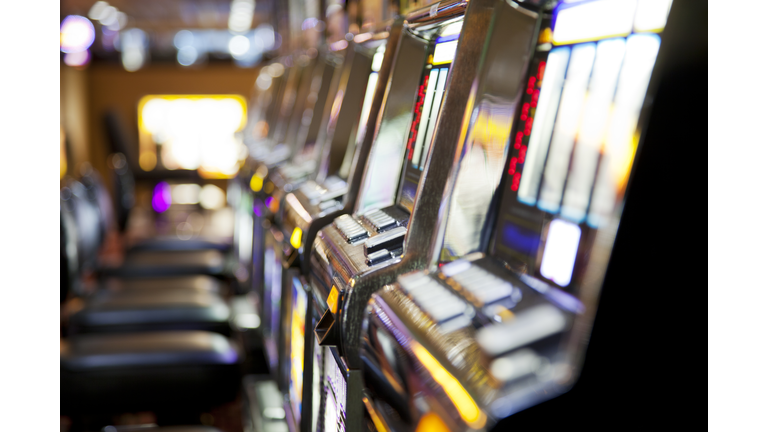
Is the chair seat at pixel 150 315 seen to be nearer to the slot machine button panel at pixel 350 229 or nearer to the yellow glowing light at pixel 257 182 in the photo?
the yellow glowing light at pixel 257 182

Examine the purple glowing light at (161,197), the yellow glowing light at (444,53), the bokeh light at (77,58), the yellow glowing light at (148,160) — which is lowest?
the purple glowing light at (161,197)

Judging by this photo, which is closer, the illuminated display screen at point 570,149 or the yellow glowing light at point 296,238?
the illuminated display screen at point 570,149

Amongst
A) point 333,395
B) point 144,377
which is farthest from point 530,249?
point 144,377

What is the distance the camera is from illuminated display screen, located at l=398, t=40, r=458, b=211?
1.32 m

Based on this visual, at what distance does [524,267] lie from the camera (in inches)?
33.8

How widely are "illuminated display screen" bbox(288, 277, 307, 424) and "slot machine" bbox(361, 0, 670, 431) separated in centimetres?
75

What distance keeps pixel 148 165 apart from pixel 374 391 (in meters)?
8.80

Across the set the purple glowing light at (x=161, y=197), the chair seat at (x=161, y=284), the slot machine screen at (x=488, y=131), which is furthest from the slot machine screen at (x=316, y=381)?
the purple glowing light at (x=161, y=197)

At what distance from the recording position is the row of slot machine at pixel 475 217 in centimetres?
64

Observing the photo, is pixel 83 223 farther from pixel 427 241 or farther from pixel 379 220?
pixel 427 241

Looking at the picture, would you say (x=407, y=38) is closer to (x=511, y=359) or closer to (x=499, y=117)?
(x=499, y=117)

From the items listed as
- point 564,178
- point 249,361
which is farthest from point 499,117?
point 249,361

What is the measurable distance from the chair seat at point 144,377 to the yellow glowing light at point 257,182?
2.45ft
